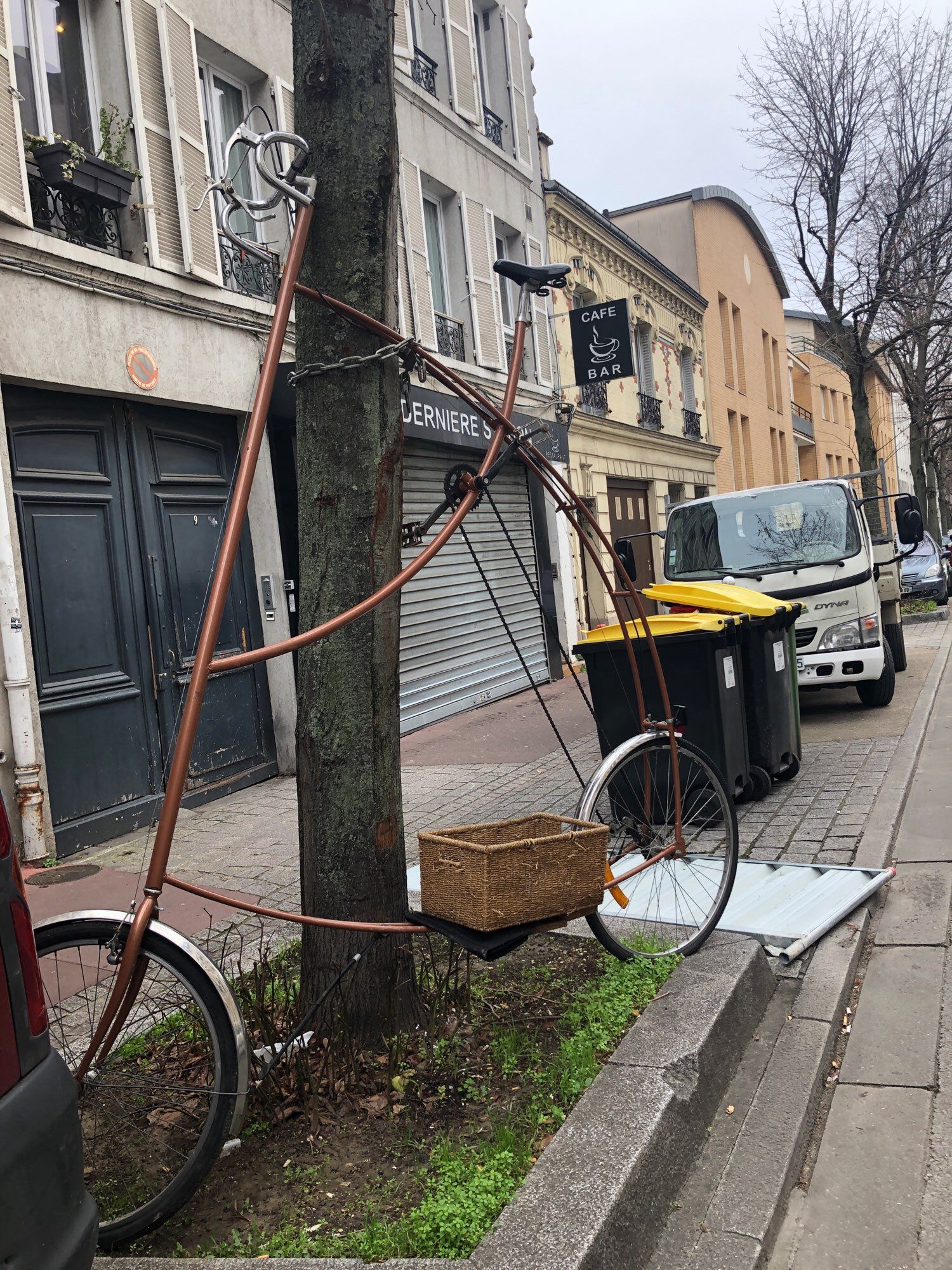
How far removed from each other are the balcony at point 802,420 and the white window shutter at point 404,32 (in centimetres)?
2693

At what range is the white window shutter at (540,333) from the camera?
51.6ft

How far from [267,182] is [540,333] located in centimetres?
1367

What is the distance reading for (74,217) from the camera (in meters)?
7.44

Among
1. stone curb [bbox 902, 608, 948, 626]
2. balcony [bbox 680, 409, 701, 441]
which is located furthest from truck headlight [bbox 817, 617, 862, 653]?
balcony [bbox 680, 409, 701, 441]

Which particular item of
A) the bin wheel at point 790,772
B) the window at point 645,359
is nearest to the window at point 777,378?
the window at point 645,359

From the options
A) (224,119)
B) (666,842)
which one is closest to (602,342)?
(224,119)

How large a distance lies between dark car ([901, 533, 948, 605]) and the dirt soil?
2042 cm

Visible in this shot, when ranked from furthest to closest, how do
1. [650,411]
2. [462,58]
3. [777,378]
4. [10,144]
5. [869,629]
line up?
[777,378], [650,411], [462,58], [869,629], [10,144]

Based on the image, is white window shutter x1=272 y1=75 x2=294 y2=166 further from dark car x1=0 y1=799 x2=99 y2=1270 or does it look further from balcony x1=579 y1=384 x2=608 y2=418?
dark car x1=0 y1=799 x2=99 y2=1270

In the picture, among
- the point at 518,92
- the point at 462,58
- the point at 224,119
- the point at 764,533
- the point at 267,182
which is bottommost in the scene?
the point at 764,533

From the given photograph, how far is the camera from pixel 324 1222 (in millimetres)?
2350

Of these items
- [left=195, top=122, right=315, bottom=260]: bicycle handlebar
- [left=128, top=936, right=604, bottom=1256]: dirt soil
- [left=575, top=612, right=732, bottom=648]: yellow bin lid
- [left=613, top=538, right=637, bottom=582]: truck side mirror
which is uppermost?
[left=195, top=122, right=315, bottom=260]: bicycle handlebar

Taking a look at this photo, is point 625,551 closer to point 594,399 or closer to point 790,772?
point 790,772

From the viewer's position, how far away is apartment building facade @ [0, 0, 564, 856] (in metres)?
6.84
